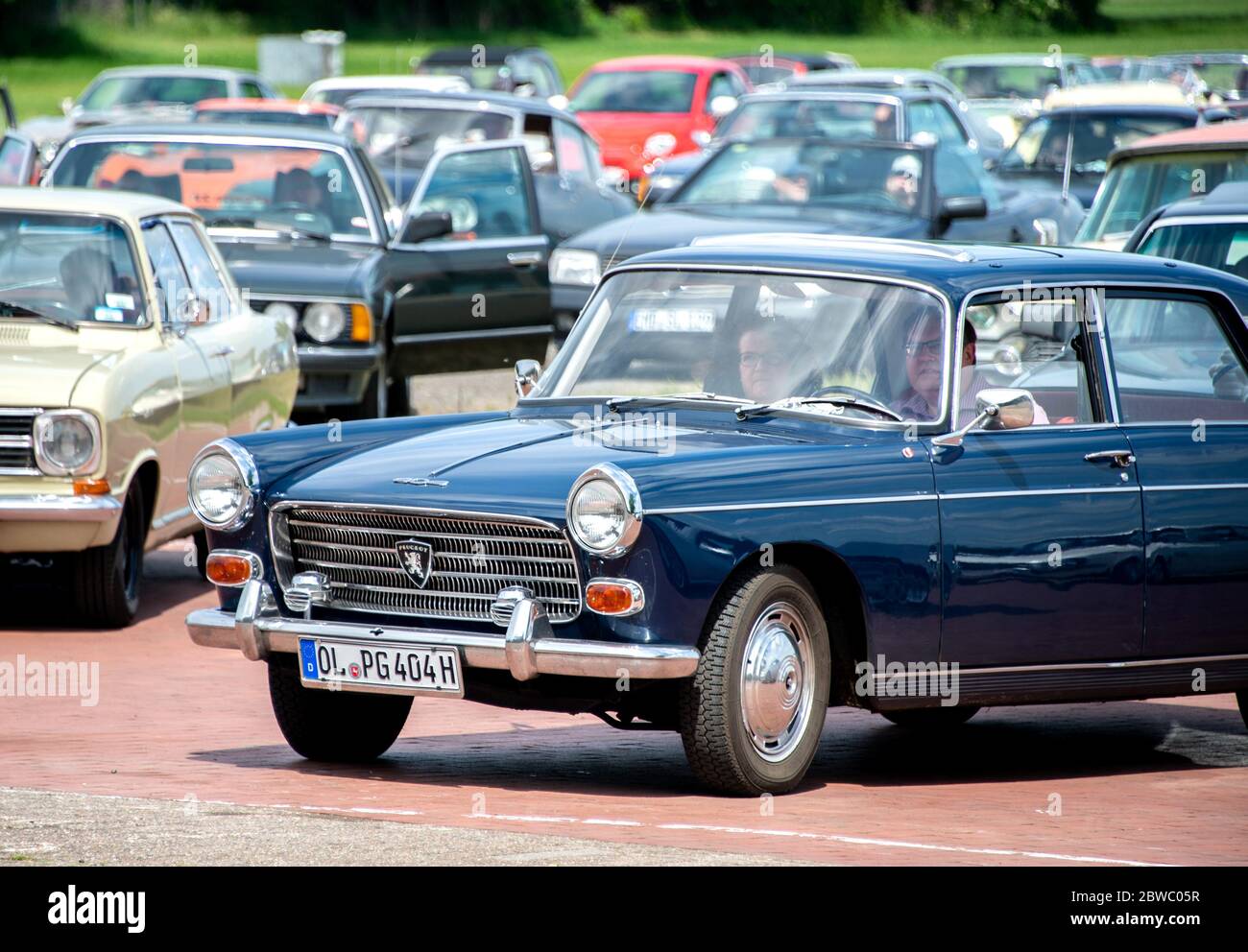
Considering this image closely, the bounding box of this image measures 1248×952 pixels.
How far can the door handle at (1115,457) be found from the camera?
7422mm

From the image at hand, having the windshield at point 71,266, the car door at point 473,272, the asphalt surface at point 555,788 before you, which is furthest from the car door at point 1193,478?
the car door at point 473,272

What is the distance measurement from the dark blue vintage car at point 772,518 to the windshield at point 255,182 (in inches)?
277

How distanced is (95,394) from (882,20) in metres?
71.6

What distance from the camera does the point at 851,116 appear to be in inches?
806

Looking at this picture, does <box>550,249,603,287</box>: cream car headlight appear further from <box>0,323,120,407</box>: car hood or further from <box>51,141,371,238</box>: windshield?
<box>0,323,120,407</box>: car hood

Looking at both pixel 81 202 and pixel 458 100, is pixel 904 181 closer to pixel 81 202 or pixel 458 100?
pixel 458 100

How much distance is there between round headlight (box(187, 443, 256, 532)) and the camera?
7129 millimetres

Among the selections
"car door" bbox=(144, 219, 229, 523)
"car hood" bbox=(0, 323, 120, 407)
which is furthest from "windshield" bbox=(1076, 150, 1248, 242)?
"car hood" bbox=(0, 323, 120, 407)

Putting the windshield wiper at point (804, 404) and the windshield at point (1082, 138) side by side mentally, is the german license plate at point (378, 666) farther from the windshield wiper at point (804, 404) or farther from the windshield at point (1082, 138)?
the windshield at point (1082, 138)

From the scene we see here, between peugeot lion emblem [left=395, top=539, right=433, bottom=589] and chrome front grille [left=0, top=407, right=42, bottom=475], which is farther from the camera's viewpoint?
chrome front grille [left=0, top=407, right=42, bottom=475]

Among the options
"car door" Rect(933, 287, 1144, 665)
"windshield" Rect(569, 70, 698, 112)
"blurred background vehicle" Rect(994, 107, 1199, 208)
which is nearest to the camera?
"car door" Rect(933, 287, 1144, 665)

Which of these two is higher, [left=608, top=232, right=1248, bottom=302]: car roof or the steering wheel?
[left=608, top=232, right=1248, bottom=302]: car roof

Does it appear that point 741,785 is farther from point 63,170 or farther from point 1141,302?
point 63,170

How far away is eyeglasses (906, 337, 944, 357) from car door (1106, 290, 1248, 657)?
77 centimetres
